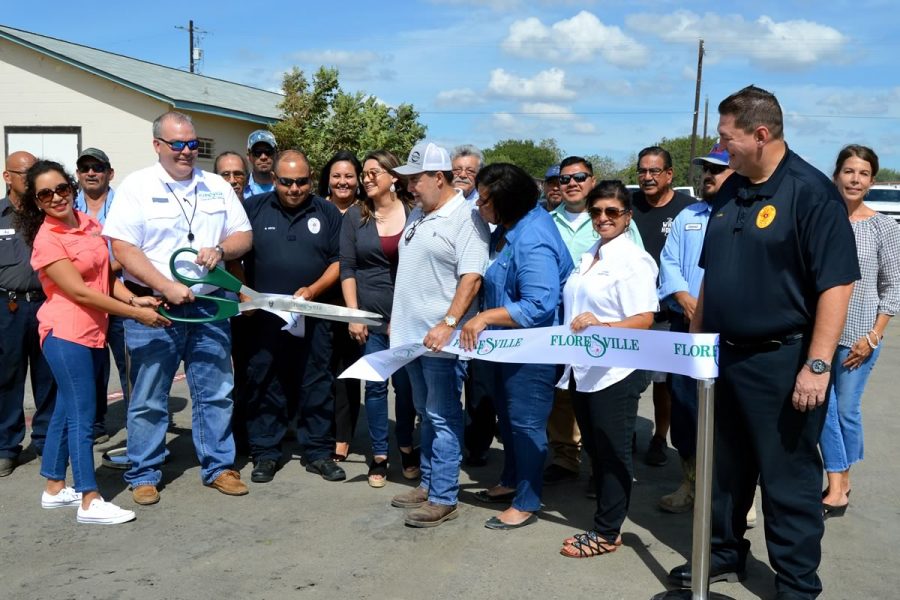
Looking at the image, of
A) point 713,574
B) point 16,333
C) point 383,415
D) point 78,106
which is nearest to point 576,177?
point 383,415

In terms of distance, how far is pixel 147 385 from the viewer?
5129 mm

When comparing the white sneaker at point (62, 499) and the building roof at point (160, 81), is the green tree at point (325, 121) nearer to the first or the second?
the building roof at point (160, 81)

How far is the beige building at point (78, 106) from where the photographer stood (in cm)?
1866

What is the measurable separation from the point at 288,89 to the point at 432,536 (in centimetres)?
1876

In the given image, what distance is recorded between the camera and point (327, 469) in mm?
5668

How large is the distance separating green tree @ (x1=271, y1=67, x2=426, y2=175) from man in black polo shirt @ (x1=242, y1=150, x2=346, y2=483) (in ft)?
51.5

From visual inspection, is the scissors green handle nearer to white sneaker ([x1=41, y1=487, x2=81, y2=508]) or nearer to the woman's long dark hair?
the woman's long dark hair

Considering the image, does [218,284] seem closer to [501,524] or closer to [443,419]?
[443,419]

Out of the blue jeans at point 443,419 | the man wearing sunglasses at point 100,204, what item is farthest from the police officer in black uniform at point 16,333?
the blue jeans at point 443,419

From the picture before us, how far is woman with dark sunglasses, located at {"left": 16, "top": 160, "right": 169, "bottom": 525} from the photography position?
4730mm

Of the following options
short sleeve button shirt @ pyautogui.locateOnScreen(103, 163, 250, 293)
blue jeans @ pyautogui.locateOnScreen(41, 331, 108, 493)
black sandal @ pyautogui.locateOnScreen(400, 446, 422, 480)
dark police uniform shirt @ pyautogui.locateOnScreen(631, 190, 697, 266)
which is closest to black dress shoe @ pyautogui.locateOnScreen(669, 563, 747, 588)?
black sandal @ pyautogui.locateOnScreen(400, 446, 422, 480)

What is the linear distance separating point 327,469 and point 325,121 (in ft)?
56.5

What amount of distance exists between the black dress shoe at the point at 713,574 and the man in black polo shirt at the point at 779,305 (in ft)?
1.11

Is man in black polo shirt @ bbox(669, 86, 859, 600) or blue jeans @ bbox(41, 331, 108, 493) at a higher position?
man in black polo shirt @ bbox(669, 86, 859, 600)
